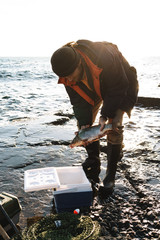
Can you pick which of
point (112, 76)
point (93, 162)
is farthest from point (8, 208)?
point (112, 76)

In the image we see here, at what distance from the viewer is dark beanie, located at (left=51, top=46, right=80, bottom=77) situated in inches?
116

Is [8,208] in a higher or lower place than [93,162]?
higher

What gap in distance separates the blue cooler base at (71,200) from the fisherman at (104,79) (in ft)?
1.64

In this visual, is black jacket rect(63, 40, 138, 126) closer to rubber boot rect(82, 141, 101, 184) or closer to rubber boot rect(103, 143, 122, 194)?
rubber boot rect(103, 143, 122, 194)

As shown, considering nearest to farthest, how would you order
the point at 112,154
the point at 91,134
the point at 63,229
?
the point at 63,229 < the point at 91,134 < the point at 112,154

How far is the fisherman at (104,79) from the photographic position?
10.00ft

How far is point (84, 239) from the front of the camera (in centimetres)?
236

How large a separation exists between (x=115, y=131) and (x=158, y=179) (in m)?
1.23

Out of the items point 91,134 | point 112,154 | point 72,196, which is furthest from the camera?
point 112,154

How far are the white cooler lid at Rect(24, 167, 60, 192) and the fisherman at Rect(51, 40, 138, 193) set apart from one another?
0.85 metres

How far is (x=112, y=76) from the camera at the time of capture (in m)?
3.18

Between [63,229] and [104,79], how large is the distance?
73.1 inches

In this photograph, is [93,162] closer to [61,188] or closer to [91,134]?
[91,134]

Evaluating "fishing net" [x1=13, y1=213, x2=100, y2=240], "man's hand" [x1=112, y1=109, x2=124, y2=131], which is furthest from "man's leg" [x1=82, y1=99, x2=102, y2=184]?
"fishing net" [x1=13, y1=213, x2=100, y2=240]
